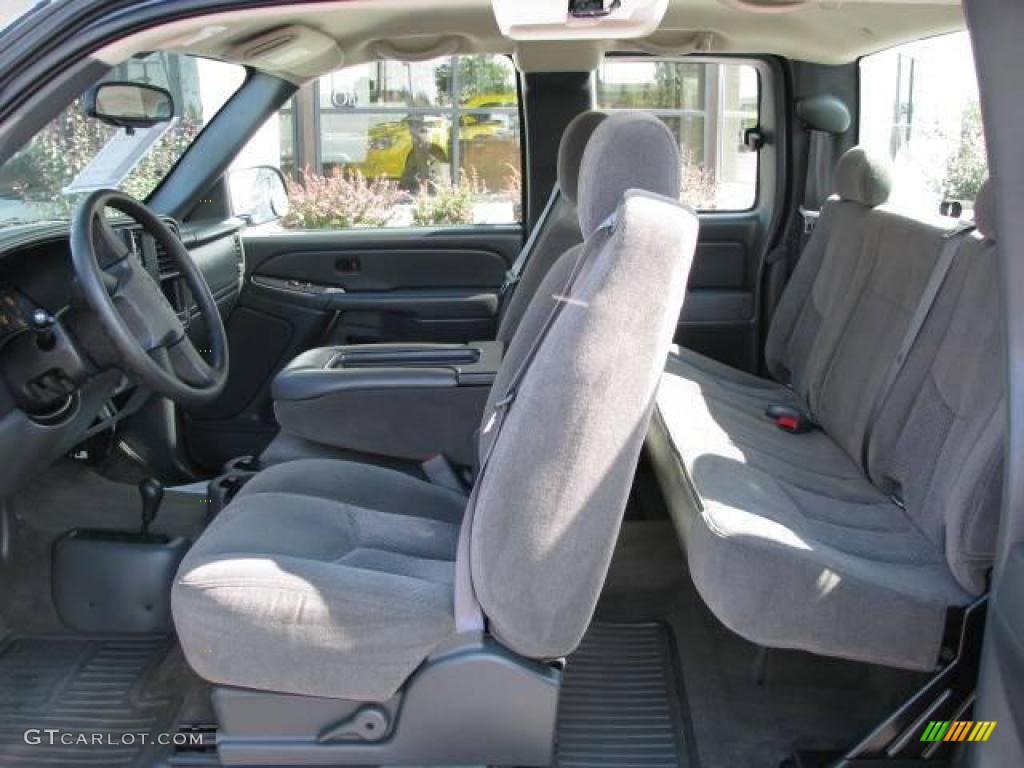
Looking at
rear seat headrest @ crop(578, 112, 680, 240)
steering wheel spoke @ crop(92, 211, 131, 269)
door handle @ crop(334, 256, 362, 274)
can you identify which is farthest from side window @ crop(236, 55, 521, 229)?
rear seat headrest @ crop(578, 112, 680, 240)

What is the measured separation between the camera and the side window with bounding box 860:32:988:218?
9.25ft

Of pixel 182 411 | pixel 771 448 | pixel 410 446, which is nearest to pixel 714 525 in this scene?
pixel 771 448

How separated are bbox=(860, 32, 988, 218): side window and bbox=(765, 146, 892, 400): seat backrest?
98mm

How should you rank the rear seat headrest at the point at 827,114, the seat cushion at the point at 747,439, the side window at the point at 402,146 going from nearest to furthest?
the seat cushion at the point at 747,439
the rear seat headrest at the point at 827,114
the side window at the point at 402,146

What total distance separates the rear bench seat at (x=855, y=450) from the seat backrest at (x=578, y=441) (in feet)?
1.05

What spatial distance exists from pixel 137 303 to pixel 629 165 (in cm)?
102

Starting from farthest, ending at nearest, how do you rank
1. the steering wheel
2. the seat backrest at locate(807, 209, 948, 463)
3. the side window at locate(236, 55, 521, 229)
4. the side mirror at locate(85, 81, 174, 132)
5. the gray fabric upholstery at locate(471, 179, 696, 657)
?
the side window at locate(236, 55, 521, 229) → the seat backrest at locate(807, 209, 948, 463) → the side mirror at locate(85, 81, 174, 132) → the steering wheel → the gray fabric upholstery at locate(471, 179, 696, 657)

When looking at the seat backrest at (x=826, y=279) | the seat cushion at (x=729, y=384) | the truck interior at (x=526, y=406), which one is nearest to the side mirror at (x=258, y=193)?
the truck interior at (x=526, y=406)

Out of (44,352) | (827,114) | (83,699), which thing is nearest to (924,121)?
(827,114)

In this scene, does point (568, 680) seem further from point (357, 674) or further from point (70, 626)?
point (70, 626)

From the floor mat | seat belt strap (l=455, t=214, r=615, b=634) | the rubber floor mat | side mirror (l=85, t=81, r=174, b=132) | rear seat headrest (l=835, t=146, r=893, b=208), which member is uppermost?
side mirror (l=85, t=81, r=174, b=132)

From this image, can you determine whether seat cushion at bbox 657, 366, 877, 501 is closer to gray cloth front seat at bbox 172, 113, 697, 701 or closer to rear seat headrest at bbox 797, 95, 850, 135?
gray cloth front seat at bbox 172, 113, 697, 701

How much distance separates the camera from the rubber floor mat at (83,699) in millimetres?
2018

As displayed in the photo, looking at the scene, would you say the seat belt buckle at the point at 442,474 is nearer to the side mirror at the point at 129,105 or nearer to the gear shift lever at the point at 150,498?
the gear shift lever at the point at 150,498
